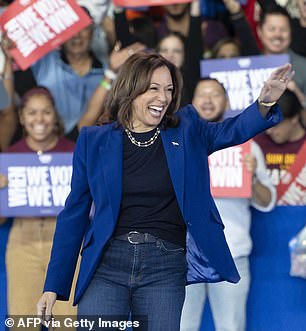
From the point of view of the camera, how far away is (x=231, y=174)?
387 cm

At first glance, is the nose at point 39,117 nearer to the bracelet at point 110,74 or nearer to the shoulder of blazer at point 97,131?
the bracelet at point 110,74

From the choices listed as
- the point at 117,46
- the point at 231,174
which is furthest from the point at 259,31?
the point at 231,174

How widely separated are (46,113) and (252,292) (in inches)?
52.7

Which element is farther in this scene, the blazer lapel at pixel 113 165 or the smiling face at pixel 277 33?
the smiling face at pixel 277 33

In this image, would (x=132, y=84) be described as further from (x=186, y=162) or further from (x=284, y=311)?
(x=284, y=311)

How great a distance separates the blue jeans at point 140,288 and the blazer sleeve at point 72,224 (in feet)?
0.44

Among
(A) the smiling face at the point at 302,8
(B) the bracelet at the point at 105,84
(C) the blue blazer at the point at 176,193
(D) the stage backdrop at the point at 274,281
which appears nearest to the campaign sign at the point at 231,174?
(D) the stage backdrop at the point at 274,281

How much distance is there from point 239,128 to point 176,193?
0.89 feet

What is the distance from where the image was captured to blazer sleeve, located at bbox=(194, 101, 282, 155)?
252 cm

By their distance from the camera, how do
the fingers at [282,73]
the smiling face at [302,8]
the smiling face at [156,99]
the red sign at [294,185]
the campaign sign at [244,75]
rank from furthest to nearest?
the smiling face at [302,8] → the campaign sign at [244,75] → the red sign at [294,185] → the smiling face at [156,99] → the fingers at [282,73]

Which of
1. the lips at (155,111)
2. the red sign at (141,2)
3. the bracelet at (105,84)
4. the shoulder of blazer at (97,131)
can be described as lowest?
the shoulder of blazer at (97,131)

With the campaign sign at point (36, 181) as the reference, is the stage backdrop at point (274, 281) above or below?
below

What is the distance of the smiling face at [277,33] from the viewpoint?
4863mm

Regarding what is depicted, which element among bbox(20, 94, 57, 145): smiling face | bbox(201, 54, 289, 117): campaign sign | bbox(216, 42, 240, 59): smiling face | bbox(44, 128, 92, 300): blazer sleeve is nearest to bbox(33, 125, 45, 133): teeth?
bbox(20, 94, 57, 145): smiling face
